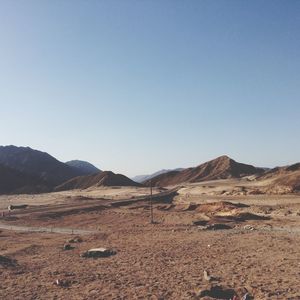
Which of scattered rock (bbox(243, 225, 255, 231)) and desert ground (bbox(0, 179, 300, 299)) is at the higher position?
scattered rock (bbox(243, 225, 255, 231))

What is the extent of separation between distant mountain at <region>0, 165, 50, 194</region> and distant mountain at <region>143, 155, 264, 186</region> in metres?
38.2

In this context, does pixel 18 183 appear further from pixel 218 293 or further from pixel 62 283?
pixel 218 293

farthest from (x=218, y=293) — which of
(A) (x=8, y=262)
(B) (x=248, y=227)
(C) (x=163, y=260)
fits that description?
(B) (x=248, y=227)

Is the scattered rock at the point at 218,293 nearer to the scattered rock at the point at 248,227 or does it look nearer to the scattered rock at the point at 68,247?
the scattered rock at the point at 68,247

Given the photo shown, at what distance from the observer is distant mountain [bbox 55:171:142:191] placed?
447ft

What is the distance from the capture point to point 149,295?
1841 centimetres

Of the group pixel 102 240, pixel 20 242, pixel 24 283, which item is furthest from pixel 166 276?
pixel 20 242

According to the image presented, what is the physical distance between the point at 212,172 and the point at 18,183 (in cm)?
5770

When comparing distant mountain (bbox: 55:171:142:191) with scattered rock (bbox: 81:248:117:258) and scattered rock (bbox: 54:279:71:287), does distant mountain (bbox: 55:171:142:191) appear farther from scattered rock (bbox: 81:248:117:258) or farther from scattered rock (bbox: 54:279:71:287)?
scattered rock (bbox: 54:279:71:287)

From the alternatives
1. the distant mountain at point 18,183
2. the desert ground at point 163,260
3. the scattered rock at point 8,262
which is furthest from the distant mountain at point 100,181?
the scattered rock at point 8,262

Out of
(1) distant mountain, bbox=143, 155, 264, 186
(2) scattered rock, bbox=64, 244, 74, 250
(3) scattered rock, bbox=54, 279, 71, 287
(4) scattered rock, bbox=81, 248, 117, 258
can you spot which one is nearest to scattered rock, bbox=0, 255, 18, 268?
(4) scattered rock, bbox=81, 248, 117, 258

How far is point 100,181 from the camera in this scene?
136 meters

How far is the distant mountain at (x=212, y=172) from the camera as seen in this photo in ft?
470

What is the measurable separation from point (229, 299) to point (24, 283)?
855 cm
